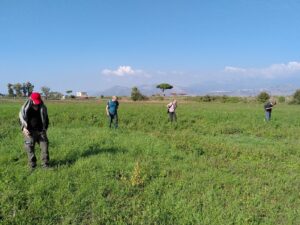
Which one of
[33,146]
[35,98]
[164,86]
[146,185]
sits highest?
[164,86]

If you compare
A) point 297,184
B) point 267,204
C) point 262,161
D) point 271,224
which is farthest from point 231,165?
point 271,224

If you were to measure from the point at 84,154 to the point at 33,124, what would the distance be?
85.8 inches

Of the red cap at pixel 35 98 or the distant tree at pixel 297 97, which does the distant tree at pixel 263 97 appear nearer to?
the distant tree at pixel 297 97

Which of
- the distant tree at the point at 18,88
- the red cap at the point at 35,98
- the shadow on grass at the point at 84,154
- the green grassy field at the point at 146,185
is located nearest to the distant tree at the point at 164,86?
the distant tree at the point at 18,88

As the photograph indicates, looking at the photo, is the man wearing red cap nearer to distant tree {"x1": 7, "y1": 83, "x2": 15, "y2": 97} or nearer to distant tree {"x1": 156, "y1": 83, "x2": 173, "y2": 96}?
distant tree {"x1": 7, "y1": 83, "x2": 15, "y2": 97}

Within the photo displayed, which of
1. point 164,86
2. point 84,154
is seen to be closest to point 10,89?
point 164,86

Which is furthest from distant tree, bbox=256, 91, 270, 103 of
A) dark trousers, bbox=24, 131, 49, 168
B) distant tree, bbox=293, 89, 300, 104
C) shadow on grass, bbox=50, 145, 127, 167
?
dark trousers, bbox=24, 131, 49, 168

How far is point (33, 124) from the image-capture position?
7.30 m

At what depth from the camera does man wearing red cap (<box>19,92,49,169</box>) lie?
7195 mm

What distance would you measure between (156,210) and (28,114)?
382 cm

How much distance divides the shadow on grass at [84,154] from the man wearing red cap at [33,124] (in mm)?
577

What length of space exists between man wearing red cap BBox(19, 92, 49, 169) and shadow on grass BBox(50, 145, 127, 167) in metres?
0.58

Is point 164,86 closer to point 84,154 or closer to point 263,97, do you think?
point 263,97

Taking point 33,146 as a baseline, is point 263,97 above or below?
above
